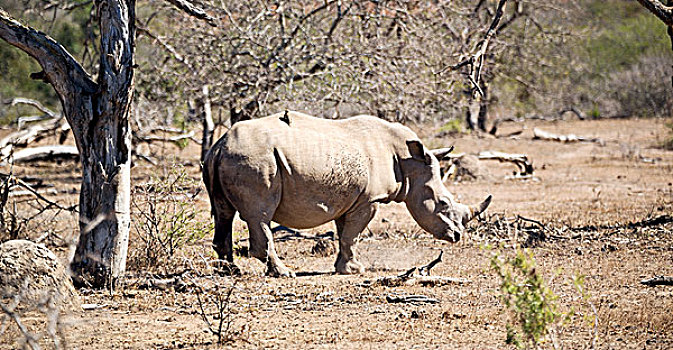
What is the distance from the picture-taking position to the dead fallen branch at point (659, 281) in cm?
788

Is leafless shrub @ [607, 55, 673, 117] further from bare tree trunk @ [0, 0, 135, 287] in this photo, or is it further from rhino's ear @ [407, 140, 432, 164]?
bare tree trunk @ [0, 0, 135, 287]

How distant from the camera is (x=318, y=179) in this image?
8.71 metres

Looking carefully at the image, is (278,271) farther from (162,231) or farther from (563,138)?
(563,138)

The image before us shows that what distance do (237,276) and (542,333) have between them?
409cm

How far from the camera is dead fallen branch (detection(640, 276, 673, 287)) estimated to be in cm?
788

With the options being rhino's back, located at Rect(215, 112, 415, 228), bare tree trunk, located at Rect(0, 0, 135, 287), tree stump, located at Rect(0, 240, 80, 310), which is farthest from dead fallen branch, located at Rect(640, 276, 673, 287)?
tree stump, located at Rect(0, 240, 80, 310)

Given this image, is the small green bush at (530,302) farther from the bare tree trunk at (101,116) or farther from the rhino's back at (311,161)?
the bare tree trunk at (101,116)

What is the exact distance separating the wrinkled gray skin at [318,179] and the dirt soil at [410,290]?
1.40 ft

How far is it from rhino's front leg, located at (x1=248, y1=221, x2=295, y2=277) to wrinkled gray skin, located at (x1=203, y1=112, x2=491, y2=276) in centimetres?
1

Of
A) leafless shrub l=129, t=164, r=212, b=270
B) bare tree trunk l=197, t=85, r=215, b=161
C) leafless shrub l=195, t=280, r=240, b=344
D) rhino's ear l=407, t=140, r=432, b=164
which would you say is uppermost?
bare tree trunk l=197, t=85, r=215, b=161

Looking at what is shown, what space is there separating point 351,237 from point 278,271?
1.00m

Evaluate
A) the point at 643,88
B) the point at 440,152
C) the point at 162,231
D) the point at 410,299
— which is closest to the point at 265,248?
the point at 162,231

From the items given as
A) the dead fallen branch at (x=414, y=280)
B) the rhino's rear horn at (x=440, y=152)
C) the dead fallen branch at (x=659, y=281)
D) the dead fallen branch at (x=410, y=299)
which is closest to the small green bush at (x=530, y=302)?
the dead fallen branch at (x=410, y=299)

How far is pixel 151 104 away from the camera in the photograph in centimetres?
1770
